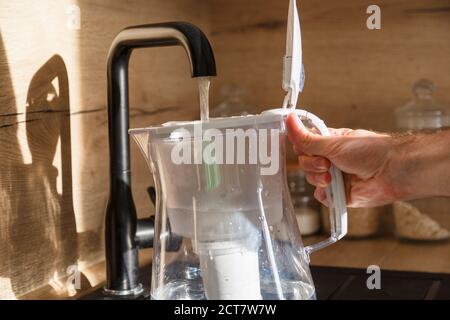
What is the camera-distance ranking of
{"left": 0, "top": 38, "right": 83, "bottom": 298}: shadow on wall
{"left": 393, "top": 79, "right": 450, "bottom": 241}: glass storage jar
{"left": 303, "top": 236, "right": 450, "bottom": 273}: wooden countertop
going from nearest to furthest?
1. {"left": 0, "top": 38, "right": 83, "bottom": 298}: shadow on wall
2. {"left": 303, "top": 236, "right": 450, "bottom": 273}: wooden countertop
3. {"left": 393, "top": 79, "right": 450, "bottom": 241}: glass storage jar

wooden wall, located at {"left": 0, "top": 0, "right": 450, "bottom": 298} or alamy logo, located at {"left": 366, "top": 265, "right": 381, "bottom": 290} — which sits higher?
wooden wall, located at {"left": 0, "top": 0, "right": 450, "bottom": 298}

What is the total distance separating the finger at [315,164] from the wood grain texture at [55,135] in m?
0.37

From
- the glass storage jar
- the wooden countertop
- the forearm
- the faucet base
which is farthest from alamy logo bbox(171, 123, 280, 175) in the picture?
the glass storage jar

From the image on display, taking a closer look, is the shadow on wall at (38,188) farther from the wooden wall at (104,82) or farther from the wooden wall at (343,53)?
the wooden wall at (343,53)

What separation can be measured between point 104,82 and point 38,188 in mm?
238

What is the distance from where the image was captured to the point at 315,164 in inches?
35.7

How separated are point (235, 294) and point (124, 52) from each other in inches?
15.8

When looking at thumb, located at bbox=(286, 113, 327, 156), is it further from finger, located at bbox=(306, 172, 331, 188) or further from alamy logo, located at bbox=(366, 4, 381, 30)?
alamy logo, located at bbox=(366, 4, 381, 30)

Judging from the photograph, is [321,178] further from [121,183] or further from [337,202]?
[121,183]

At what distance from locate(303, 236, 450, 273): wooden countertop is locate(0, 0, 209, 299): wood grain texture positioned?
36cm

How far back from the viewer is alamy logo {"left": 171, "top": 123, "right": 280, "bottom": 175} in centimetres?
77

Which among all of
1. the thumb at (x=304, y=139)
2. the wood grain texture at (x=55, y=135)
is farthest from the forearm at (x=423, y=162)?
the wood grain texture at (x=55, y=135)

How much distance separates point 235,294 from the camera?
2.59 feet

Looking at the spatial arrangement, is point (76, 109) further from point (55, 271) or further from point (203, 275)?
point (203, 275)
